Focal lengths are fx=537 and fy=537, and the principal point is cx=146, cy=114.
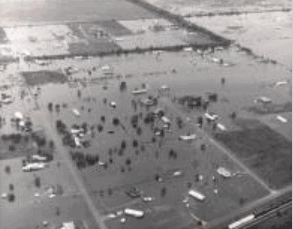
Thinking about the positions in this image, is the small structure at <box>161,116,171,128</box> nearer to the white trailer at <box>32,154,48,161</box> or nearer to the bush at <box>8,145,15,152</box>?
the white trailer at <box>32,154,48,161</box>

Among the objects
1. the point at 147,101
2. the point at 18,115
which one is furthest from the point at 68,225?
the point at 147,101

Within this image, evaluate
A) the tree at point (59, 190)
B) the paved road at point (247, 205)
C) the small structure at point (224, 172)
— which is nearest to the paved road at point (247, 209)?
the paved road at point (247, 205)

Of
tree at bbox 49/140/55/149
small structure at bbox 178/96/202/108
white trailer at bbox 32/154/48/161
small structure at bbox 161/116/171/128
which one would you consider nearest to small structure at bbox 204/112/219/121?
small structure at bbox 178/96/202/108

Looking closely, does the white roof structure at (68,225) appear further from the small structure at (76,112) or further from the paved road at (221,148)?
the small structure at (76,112)

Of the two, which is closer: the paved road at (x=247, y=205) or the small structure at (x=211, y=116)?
the paved road at (x=247, y=205)

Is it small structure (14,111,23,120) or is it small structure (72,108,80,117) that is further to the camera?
small structure (72,108,80,117)

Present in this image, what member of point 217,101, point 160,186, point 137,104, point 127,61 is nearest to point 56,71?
point 127,61

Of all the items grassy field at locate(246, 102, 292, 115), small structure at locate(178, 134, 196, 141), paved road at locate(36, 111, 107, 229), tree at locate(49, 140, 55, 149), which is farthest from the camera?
grassy field at locate(246, 102, 292, 115)
